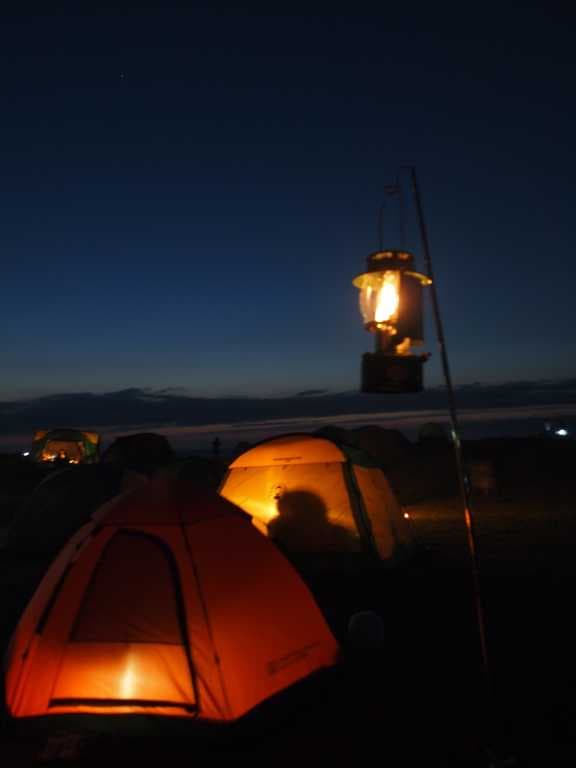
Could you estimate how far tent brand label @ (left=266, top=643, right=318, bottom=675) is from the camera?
5.21 metres

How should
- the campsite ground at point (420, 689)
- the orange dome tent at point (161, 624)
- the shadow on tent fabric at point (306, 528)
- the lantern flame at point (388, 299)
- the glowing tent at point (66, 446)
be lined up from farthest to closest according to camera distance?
the glowing tent at point (66, 446) < the shadow on tent fabric at point (306, 528) < the orange dome tent at point (161, 624) < the campsite ground at point (420, 689) < the lantern flame at point (388, 299)

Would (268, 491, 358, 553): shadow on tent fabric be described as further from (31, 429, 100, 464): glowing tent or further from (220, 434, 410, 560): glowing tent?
(31, 429, 100, 464): glowing tent

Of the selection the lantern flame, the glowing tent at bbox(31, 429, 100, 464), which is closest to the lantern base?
the lantern flame

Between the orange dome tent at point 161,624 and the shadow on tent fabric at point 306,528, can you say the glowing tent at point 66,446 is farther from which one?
the orange dome tent at point 161,624

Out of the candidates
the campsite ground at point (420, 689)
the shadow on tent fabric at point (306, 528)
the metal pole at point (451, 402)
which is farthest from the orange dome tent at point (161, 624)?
the shadow on tent fabric at point (306, 528)

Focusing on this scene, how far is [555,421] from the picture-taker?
4456 cm

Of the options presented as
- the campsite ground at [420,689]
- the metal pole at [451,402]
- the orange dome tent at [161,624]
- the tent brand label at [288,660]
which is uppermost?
the metal pole at [451,402]

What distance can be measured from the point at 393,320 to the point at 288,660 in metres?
3.16

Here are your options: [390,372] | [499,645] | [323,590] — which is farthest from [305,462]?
[390,372]

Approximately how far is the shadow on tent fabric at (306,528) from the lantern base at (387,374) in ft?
20.5

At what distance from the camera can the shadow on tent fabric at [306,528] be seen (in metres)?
9.80

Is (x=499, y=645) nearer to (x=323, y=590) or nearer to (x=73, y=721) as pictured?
(x=323, y=590)

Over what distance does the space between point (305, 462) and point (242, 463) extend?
4.30 feet

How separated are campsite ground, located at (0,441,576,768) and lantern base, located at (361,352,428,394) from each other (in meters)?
2.44
